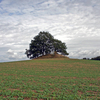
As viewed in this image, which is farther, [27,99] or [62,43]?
[62,43]

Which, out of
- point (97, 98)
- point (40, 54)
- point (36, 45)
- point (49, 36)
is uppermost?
point (49, 36)

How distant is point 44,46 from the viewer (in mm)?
55438

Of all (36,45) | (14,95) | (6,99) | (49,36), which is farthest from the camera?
(49,36)

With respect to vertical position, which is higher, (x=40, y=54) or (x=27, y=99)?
(x=40, y=54)

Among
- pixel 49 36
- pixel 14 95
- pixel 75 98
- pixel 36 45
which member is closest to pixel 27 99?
pixel 14 95

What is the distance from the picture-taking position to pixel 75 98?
8.24 metres

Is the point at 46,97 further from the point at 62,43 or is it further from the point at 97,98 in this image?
the point at 62,43

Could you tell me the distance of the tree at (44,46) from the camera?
54.8 meters

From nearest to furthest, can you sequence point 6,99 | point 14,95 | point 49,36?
point 6,99 < point 14,95 < point 49,36

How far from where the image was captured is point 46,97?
8305 millimetres

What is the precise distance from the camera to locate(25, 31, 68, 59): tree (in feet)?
180

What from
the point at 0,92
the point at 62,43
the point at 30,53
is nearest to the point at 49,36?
the point at 62,43

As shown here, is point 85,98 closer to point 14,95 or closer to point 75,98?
point 75,98

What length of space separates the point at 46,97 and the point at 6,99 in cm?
261
